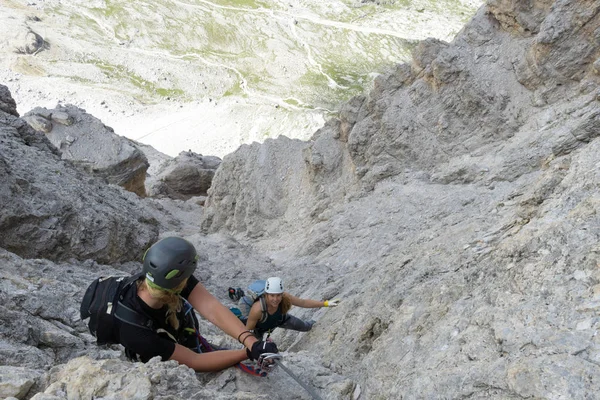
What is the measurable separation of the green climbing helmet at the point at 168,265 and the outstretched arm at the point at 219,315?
771 mm

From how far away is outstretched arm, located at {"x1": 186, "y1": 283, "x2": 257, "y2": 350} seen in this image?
6.44 meters

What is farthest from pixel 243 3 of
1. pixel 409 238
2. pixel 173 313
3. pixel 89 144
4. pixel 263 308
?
pixel 173 313

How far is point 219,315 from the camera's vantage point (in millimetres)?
6602

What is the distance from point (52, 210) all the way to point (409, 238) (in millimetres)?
10900

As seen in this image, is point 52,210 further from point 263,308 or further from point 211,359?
point 211,359

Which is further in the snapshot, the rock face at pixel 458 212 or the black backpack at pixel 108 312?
the black backpack at pixel 108 312

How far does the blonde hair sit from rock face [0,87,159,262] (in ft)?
27.8

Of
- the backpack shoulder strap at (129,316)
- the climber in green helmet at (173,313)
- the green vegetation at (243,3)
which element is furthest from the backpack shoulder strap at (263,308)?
the green vegetation at (243,3)

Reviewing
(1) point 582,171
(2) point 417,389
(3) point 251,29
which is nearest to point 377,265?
(1) point 582,171

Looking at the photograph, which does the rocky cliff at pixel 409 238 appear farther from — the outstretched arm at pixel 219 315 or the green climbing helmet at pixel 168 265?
the green climbing helmet at pixel 168 265

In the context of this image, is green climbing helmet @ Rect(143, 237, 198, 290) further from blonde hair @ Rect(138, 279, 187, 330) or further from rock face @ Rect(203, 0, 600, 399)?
rock face @ Rect(203, 0, 600, 399)

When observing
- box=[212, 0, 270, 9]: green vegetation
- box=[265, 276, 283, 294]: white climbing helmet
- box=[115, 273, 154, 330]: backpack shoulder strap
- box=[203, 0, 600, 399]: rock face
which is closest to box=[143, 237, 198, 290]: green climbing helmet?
box=[115, 273, 154, 330]: backpack shoulder strap

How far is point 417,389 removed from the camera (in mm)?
6211

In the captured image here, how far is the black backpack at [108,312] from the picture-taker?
6.17 meters
